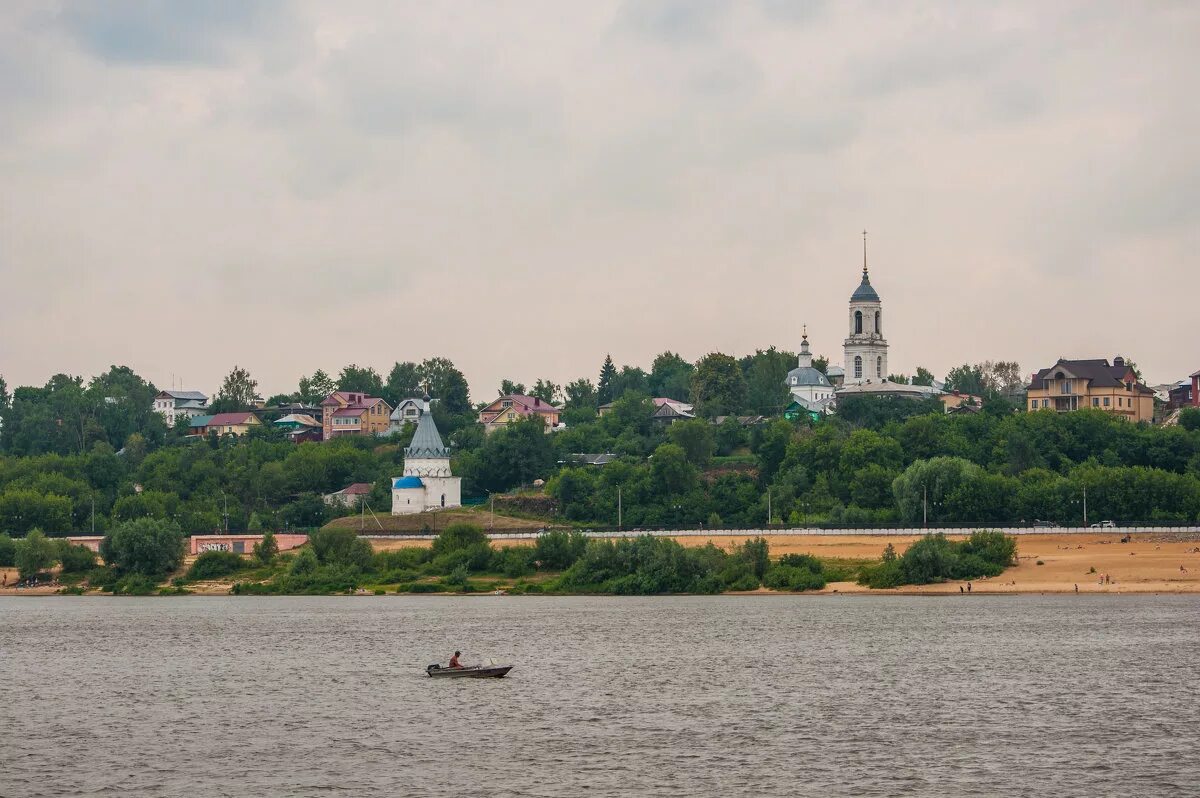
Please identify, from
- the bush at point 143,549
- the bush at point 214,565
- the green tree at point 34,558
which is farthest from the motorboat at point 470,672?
the green tree at point 34,558

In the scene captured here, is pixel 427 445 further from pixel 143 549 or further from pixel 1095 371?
pixel 1095 371

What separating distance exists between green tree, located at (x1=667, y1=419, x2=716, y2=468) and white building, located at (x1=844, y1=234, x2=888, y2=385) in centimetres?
3972

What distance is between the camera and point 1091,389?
173 meters

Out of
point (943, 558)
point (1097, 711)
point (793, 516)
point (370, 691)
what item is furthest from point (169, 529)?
point (1097, 711)

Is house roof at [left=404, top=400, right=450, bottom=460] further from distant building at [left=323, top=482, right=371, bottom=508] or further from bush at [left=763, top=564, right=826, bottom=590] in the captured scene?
bush at [left=763, top=564, right=826, bottom=590]

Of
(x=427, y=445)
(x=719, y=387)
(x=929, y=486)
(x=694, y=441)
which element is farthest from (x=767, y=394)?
(x=929, y=486)

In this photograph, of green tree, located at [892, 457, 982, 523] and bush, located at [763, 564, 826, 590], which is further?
green tree, located at [892, 457, 982, 523]

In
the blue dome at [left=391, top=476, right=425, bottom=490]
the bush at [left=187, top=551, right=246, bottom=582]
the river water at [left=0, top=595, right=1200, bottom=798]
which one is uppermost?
the blue dome at [left=391, top=476, right=425, bottom=490]

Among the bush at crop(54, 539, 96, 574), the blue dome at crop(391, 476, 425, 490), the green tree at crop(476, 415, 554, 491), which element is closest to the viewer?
the bush at crop(54, 539, 96, 574)

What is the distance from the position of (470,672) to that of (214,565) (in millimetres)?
68074

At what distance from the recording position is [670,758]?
49125 mm

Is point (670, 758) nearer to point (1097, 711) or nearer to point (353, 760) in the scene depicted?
point (353, 760)

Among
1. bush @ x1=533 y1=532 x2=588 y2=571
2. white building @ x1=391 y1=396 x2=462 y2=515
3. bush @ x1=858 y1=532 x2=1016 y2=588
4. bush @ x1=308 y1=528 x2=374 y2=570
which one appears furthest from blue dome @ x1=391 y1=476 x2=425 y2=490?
bush @ x1=858 y1=532 x2=1016 y2=588

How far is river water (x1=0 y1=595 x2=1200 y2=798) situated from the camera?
152 ft
